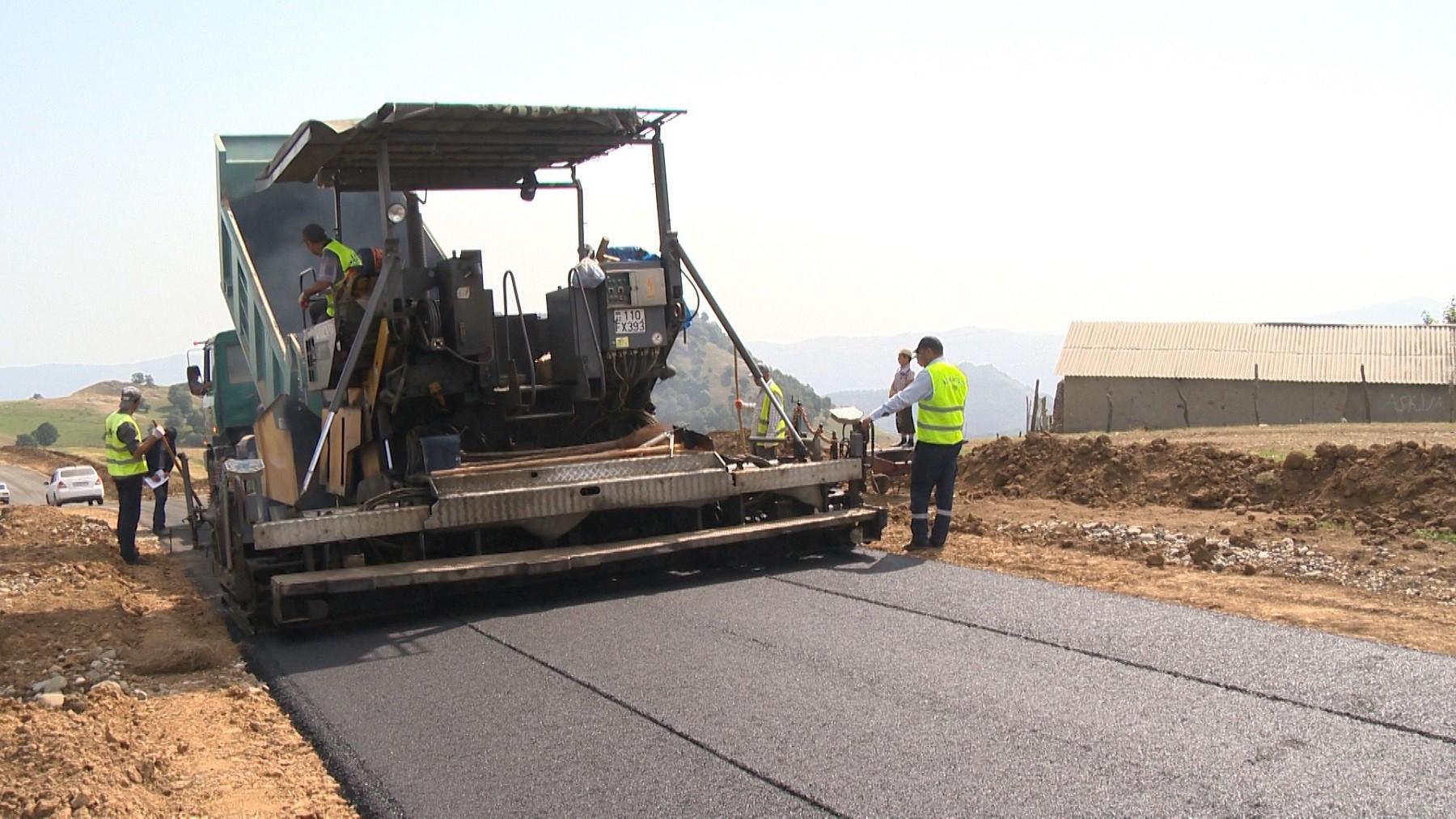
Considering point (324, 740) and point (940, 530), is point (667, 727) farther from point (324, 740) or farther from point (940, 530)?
point (940, 530)

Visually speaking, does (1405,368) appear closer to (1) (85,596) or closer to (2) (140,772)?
(1) (85,596)

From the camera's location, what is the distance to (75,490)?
27.5 metres

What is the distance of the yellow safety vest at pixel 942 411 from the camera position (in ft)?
28.0

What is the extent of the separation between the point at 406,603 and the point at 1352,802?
469 cm

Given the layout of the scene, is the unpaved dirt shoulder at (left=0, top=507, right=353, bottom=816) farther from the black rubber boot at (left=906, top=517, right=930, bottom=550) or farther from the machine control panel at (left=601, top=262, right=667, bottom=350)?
the black rubber boot at (left=906, top=517, right=930, bottom=550)

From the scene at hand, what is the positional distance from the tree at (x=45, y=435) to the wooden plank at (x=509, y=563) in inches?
3136

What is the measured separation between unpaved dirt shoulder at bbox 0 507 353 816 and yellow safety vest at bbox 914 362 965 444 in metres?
4.46

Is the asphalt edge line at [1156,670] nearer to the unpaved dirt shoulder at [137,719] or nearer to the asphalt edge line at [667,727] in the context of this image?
the asphalt edge line at [667,727]

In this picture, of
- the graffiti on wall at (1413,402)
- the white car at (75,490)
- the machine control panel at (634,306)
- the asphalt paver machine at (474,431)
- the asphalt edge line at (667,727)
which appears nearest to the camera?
the asphalt edge line at (667,727)

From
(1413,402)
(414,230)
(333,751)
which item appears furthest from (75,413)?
(333,751)

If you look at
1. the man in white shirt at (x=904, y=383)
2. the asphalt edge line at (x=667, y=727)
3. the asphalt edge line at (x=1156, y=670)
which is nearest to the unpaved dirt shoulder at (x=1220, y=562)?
the asphalt edge line at (x=1156, y=670)

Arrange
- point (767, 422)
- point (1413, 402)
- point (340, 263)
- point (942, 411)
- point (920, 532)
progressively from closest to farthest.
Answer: point (340, 263) → point (942, 411) → point (920, 532) → point (767, 422) → point (1413, 402)

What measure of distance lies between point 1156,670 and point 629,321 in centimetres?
397

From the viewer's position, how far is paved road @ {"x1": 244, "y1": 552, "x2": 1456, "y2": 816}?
366 centimetres
